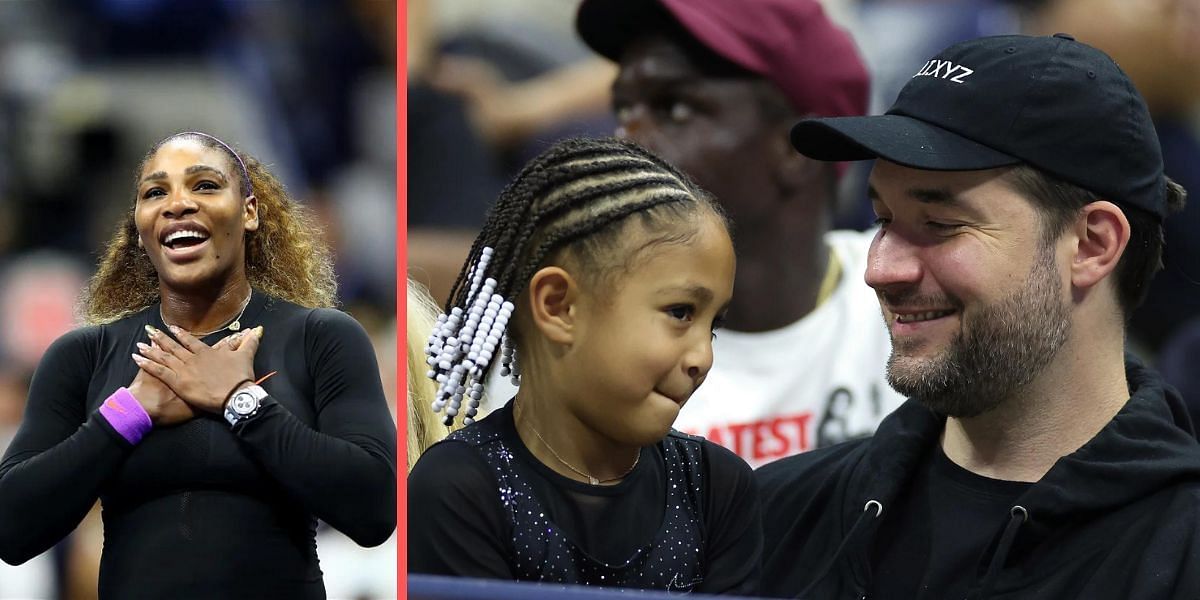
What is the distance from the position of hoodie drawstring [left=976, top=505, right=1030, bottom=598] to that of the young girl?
0.73 ft

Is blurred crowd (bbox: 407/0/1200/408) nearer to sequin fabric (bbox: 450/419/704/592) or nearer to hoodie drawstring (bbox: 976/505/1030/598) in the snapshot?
sequin fabric (bbox: 450/419/704/592)

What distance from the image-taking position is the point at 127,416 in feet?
4.99

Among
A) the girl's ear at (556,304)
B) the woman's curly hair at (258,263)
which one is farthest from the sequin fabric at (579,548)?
the woman's curly hair at (258,263)

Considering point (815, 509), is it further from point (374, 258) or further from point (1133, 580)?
point (374, 258)

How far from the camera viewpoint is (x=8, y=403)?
2.55 metres

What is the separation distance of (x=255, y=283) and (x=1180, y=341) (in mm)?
1195

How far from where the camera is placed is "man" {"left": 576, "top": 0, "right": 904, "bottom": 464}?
6.08ft

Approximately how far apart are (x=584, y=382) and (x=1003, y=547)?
42 cm

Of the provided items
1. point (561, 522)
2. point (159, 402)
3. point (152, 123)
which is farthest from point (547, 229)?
point (152, 123)

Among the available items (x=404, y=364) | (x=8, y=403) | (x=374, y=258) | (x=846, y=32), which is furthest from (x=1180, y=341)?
(x=8, y=403)

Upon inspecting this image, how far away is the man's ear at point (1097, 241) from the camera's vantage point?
129 centimetres

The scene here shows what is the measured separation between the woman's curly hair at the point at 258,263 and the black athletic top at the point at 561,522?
0.45 metres

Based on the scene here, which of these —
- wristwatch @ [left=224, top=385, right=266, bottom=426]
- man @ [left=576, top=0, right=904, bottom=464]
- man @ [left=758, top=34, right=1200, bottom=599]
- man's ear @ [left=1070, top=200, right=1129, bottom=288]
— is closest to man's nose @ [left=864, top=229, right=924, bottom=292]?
man @ [left=758, top=34, right=1200, bottom=599]

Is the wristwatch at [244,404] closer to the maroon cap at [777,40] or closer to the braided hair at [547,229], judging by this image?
the braided hair at [547,229]
